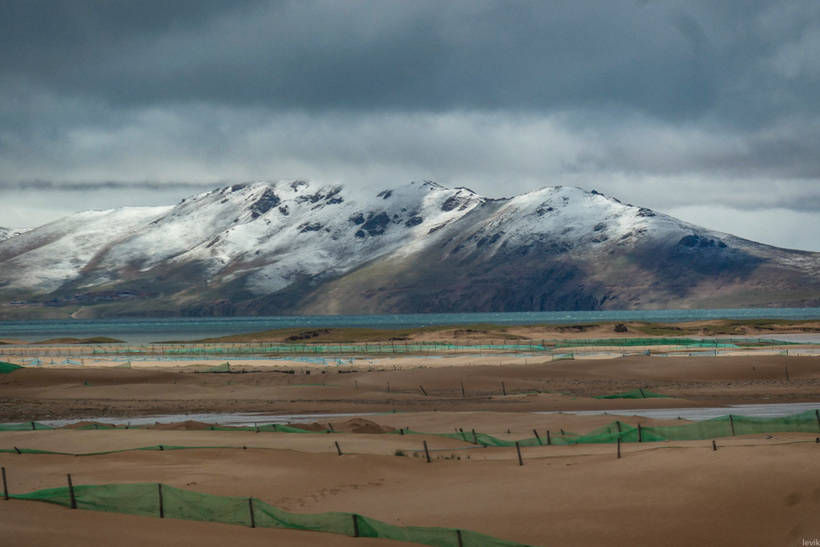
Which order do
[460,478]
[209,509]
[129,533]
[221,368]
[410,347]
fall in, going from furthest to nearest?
[410,347] < [221,368] < [460,478] < [209,509] < [129,533]

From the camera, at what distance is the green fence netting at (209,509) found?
1764 centimetres

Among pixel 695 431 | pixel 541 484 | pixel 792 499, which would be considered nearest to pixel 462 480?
pixel 541 484

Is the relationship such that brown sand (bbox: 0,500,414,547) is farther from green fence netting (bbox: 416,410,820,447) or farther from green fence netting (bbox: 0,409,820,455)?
green fence netting (bbox: 416,410,820,447)

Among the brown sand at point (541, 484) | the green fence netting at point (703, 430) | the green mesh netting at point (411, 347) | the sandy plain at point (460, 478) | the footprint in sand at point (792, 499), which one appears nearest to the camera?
the sandy plain at point (460, 478)

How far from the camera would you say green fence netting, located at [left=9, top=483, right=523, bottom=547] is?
17.6 m

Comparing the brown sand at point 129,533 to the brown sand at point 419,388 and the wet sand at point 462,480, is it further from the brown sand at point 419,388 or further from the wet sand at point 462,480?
the brown sand at point 419,388

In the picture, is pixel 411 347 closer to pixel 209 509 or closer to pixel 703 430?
pixel 703 430

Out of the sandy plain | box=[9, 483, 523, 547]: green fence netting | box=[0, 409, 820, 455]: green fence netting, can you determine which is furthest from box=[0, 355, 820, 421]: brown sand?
box=[9, 483, 523, 547]: green fence netting

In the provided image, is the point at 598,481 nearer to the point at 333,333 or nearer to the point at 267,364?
the point at 267,364

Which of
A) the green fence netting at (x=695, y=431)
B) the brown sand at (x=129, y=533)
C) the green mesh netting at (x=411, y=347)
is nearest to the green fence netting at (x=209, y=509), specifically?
the brown sand at (x=129, y=533)

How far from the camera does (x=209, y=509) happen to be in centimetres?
1975

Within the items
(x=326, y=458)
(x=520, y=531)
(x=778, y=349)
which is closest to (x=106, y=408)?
(x=326, y=458)

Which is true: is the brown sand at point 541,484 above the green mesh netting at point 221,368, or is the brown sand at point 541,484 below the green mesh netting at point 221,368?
above

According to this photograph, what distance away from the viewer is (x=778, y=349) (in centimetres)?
10012
